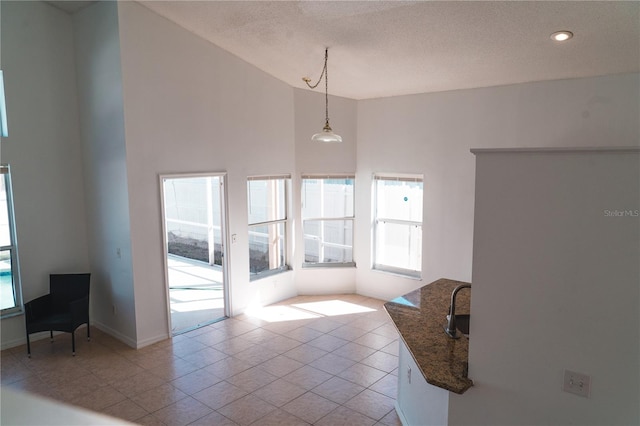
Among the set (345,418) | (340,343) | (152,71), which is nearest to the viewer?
(345,418)

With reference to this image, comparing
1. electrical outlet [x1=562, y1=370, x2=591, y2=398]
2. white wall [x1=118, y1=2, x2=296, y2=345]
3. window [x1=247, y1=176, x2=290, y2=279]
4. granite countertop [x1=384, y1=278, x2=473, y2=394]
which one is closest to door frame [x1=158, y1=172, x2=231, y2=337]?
white wall [x1=118, y1=2, x2=296, y2=345]

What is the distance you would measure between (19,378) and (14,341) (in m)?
0.93

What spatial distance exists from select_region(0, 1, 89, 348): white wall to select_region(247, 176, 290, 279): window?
7.31 ft

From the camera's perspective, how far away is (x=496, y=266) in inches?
90.4

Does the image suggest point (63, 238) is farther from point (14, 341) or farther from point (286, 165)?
point (286, 165)

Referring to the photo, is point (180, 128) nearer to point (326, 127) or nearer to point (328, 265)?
point (326, 127)

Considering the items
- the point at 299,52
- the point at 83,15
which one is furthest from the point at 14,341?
the point at 299,52

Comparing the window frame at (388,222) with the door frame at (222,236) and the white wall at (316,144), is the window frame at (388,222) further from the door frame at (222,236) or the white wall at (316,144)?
the door frame at (222,236)

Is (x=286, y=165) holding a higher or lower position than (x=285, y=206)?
higher

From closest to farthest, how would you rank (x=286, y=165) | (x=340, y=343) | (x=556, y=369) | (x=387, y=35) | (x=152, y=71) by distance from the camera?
(x=556, y=369), (x=387, y=35), (x=152, y=71), (x=340, y=343), (x=286, y=165)

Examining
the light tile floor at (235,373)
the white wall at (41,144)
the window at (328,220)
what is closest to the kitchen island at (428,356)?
the light tile floor at (235,373)

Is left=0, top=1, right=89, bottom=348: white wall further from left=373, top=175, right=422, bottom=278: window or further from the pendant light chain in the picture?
left=373, top=175, right=422, bottom=278: window

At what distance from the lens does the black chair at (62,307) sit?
188 inches

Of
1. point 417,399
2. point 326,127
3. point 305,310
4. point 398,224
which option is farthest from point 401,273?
point 417,399
